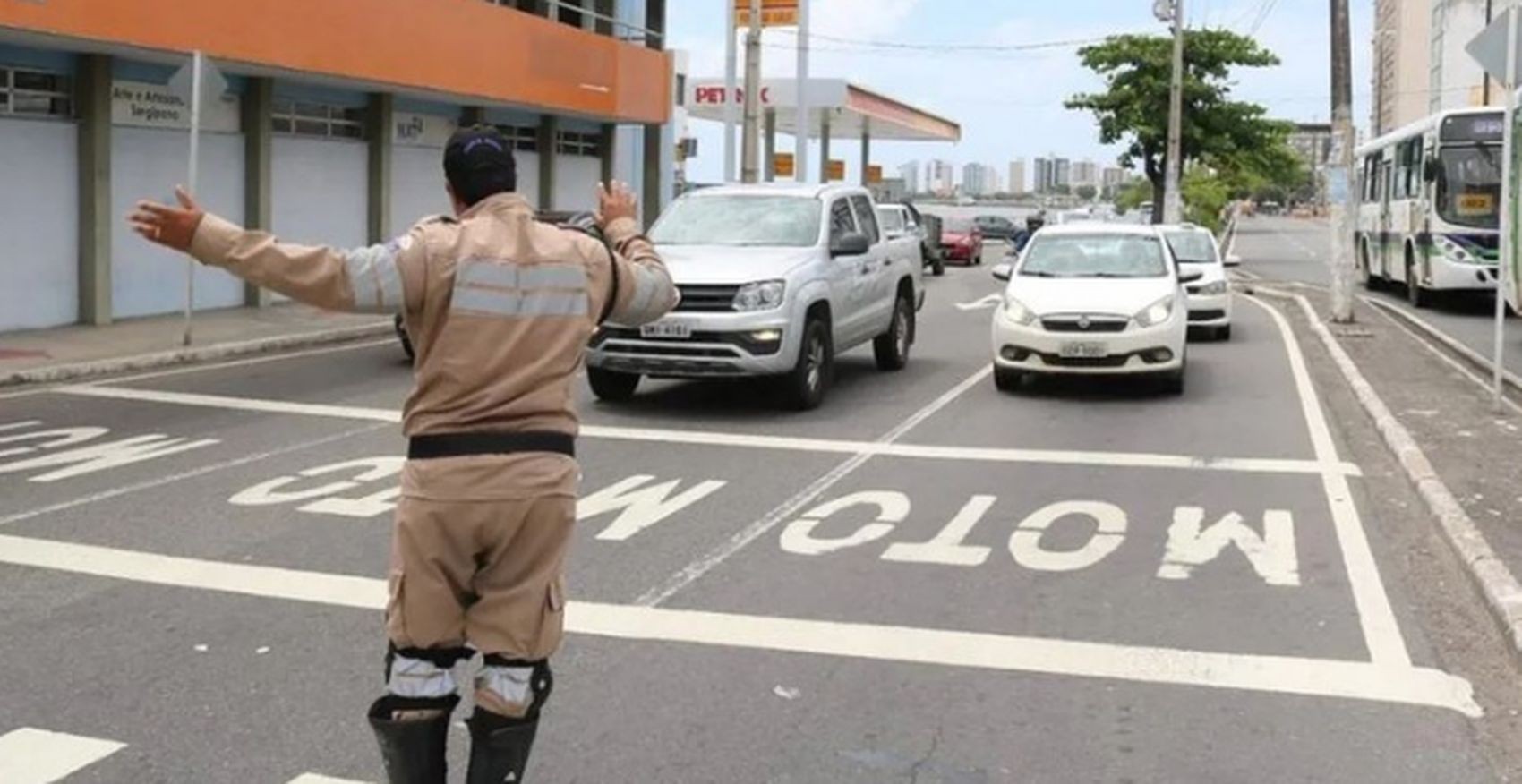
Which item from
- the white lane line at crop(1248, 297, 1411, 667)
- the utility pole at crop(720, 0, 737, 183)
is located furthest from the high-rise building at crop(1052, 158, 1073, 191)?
the white lane line at crop(1248, 297, 1411, 667)

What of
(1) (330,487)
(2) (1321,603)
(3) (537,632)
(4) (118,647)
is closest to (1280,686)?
(2) (1321,603)

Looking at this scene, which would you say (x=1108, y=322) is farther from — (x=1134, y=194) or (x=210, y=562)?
(x=1134, y=194)

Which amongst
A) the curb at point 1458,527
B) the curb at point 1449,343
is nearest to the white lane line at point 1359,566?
the curb at point 1458,527

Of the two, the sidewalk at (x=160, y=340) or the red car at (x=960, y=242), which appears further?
the red car at (x=960, y=242)

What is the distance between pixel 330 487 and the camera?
30.0ft

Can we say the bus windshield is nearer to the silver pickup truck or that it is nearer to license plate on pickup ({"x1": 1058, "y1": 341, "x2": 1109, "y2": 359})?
the silver pickup truck

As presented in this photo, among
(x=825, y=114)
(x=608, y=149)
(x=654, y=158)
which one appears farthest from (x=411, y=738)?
(x=825, y=114)

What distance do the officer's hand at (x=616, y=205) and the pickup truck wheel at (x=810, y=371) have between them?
26.4ft

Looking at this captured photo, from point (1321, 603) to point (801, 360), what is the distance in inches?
242

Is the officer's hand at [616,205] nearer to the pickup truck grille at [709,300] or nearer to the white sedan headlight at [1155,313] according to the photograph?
the pickup truck grille at [709,300]

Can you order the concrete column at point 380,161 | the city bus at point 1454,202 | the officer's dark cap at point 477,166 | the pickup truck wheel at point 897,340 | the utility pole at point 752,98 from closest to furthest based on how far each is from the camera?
the officer's dark cap at point 477,166 < the pickup truck wheel at point 897,340 < the city bus at point 1454,202 < the concrete column at point 380,161 < the utility pole at point 752,98

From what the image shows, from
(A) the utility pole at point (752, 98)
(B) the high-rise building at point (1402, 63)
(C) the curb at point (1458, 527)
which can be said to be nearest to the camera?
(C) the curb at point (1458, 527)

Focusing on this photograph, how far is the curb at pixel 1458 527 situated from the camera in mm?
6402

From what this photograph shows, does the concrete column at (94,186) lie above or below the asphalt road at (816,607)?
above
